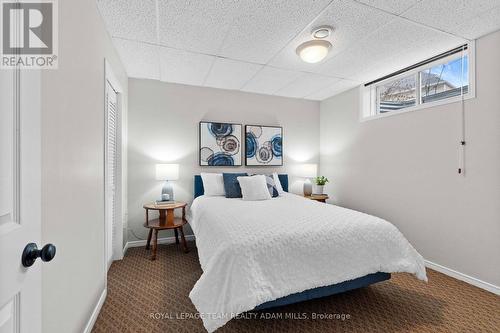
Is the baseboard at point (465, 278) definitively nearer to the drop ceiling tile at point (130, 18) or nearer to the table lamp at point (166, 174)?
the table lamp at point (166, 174)

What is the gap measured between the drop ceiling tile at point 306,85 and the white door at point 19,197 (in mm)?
3235

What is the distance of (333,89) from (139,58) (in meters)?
3.04

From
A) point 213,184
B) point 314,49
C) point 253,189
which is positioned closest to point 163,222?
point 213,184

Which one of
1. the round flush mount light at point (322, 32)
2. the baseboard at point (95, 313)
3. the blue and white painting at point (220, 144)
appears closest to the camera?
the baseboard at point (95, 313)

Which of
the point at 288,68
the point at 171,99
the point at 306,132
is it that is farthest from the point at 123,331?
the point at 306,132

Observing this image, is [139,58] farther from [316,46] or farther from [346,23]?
[346,23]

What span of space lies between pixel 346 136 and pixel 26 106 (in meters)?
4.09

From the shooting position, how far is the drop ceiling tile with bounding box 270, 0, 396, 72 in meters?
1.93

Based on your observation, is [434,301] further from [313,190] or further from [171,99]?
[171,99]

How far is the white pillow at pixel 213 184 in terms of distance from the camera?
3.50 metres

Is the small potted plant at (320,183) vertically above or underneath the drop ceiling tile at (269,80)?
underneath

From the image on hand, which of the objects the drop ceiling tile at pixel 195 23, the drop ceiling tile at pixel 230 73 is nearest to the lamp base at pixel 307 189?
the drop ceiling tile at pixel 230 73

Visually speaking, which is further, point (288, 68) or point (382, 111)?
point (382, 111)

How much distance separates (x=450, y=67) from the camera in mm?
2719
